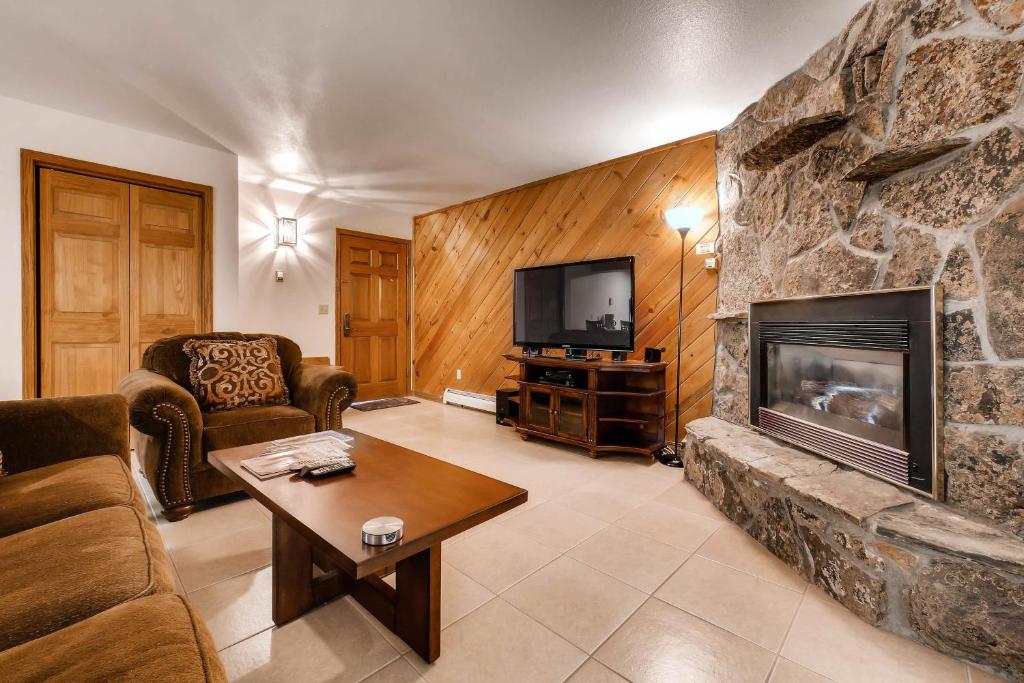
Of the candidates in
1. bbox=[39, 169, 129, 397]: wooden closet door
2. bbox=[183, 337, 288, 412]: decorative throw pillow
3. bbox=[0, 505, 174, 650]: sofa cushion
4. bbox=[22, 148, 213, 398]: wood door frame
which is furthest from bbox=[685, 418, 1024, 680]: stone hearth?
bbox=[22, 148, 213, 398]: wood door frame

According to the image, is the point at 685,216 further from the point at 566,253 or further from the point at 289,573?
the point at 289,573

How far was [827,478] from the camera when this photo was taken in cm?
184

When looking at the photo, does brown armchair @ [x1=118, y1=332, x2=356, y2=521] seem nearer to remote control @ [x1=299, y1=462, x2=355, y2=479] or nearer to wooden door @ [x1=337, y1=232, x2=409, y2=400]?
remote control @ [x1=299, y1=462, x2=355, y2=479]

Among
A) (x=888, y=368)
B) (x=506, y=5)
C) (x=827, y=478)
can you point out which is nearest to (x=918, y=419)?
(x=888, y=368)

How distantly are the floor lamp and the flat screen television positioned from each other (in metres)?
0.34

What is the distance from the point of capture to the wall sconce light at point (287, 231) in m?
4.60

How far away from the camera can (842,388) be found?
6.87ft

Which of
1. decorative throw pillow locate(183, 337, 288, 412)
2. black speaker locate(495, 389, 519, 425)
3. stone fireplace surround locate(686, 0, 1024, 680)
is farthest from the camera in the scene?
black speaker locate(495, 389, 519, 425)

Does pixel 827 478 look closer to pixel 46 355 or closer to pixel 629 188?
pixel 629 188

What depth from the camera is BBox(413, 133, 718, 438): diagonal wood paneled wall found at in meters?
3.27

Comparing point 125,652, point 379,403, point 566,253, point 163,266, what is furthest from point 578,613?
point 379,403

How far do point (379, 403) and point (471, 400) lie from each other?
3.73ft

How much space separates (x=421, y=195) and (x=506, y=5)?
2.93 meters

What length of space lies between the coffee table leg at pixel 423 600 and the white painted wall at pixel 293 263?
389cm
